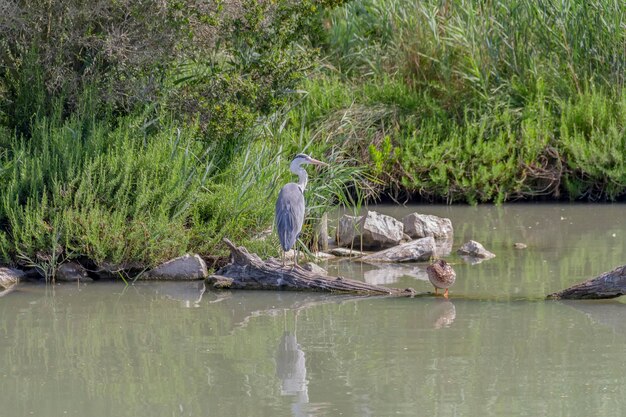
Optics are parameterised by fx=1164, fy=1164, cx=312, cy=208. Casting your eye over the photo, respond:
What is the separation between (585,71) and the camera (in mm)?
14914

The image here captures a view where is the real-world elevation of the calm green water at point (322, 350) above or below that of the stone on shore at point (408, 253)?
below

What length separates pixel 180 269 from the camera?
9.79m

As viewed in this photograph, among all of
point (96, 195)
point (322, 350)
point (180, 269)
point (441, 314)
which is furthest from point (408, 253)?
point (322, 350)

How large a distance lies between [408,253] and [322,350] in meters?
3.45

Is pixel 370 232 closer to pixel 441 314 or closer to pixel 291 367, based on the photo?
pixel 441 314

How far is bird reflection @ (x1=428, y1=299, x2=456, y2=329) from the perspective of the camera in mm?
7969

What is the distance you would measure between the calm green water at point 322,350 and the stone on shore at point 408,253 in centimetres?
30

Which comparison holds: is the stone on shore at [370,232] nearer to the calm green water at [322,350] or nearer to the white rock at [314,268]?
the calm green water at [322,350]

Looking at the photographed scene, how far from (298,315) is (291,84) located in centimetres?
349

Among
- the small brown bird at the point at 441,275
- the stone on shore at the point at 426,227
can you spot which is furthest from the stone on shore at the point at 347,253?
the small brown bird at the point at 441,275

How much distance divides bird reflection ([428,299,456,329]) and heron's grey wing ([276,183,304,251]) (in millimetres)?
1328

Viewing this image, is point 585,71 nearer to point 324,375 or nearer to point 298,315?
point 298,315

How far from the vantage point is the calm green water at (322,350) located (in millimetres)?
6191

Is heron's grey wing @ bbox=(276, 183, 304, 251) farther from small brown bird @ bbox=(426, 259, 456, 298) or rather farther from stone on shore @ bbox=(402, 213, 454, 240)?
stone on shore @ bbox=(402, 213, 454, 240)
